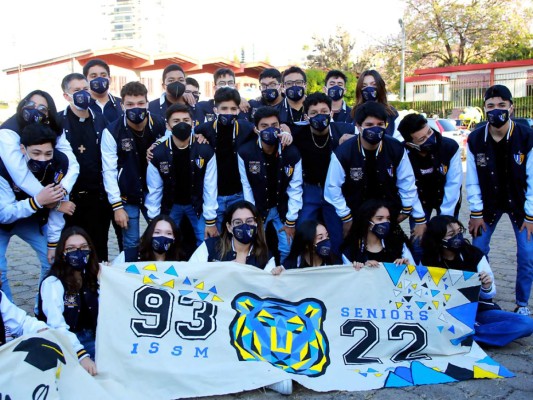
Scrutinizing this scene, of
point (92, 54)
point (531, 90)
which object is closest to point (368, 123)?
point (92, 54)

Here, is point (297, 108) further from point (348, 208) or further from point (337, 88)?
point (348, 208)

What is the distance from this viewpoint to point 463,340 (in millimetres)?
5020

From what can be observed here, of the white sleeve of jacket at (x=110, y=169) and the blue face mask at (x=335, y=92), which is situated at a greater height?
the blue face mask at (x=335, y=92)

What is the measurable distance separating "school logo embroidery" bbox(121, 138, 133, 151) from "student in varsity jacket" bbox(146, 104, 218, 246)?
29 centimetres

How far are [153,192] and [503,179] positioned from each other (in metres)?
3.64

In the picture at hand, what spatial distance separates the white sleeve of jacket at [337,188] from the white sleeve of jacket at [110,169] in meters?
2.20

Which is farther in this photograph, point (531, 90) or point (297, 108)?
point (531, 90)

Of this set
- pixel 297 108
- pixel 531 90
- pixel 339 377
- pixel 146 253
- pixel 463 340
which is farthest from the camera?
pixel 531 90

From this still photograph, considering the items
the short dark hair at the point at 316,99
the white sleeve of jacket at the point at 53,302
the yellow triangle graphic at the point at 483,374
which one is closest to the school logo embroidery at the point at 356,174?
the short dark hair at the point at 316,99

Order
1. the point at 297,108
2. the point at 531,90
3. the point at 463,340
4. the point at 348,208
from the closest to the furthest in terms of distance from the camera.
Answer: the point at 463,340 < the point at 348,208 < the point at 297,108 < the point at 531,90

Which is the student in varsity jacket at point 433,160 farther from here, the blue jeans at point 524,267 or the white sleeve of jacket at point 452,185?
the blue jeans at point 524,267

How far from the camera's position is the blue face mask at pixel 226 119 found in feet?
20.2

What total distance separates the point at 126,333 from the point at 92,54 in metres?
24.7

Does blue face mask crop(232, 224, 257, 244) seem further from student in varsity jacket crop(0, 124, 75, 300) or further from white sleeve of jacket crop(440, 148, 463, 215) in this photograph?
white sleeve of jacket crop(440, 148, 463, 215)
